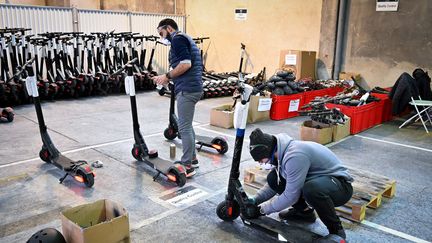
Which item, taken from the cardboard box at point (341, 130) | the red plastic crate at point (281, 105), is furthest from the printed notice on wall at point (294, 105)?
the cardboard box at point (341, 130)

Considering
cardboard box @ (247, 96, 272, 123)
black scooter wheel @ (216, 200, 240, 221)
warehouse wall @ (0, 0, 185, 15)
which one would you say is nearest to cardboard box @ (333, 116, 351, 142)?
cardboard box @ (247, 96, 272, 123)

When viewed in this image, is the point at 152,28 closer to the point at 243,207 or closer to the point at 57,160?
the point at 57,160

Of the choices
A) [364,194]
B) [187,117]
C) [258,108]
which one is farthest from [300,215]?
[258,108]

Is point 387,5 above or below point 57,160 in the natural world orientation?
above

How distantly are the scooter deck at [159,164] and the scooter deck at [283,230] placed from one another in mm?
1258

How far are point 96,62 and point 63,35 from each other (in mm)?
930

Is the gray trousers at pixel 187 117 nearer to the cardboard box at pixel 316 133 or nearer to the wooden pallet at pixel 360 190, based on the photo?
the wooden pallet at pixel 360 190

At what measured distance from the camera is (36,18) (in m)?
8.48

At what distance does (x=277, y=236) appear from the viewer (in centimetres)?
290

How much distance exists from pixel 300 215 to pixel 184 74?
5.97 ft

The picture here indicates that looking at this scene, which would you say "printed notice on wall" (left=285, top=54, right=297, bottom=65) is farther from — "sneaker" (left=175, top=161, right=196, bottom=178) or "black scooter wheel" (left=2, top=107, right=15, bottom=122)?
"black scooter wheel" (left=2, top=107, right=15, bottom=122)

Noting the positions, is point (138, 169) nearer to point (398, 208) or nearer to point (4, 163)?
point (4, 163)

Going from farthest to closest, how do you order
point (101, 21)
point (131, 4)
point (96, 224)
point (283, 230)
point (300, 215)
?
point (131, 4)
point (101, 21)
point (300, 215)
point (283, 230)
point (96, 224)

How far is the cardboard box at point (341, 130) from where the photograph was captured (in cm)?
572
